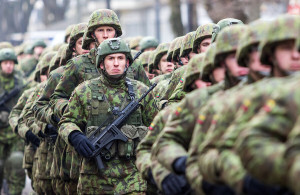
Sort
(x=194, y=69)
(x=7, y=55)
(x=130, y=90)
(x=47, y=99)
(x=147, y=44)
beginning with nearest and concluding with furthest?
1. (x=194, y=69)
2. (x=130, y=90)
3. (x=47, y=99)
4. (x=7, y=55)
5. (x=147, y=44)

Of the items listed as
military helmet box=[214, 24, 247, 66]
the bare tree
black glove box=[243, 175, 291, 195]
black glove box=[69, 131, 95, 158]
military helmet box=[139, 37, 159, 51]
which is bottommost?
the bare tree

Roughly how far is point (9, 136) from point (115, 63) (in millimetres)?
6924

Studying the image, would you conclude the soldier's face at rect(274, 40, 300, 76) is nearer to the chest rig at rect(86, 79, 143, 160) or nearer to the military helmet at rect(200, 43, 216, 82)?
the military helmet at rect(200, 43, 216, 82)

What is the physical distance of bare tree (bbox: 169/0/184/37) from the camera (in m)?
34.8

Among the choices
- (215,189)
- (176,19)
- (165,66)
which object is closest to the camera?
(215,189)

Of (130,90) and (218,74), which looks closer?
(218,74)

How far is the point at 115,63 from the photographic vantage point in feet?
32.4

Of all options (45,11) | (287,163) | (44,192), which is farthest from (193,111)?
(45,11)

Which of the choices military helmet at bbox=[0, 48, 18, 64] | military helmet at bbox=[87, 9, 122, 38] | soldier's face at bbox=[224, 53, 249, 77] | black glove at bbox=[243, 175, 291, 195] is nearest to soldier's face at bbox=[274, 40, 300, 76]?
black glove at bbox=[243, 175, 291, 195]

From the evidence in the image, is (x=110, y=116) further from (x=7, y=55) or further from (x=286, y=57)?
(x=7, y=55)

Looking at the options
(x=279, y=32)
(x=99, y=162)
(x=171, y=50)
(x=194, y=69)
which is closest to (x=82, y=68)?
(x=99, y=162)

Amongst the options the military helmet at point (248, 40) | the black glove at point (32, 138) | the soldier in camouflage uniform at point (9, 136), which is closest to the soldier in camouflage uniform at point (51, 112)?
the black glove at point (32, 138)

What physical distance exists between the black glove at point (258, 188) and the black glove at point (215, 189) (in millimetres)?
483

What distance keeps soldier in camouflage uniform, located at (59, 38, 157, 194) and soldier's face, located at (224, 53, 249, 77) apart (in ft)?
10.8
